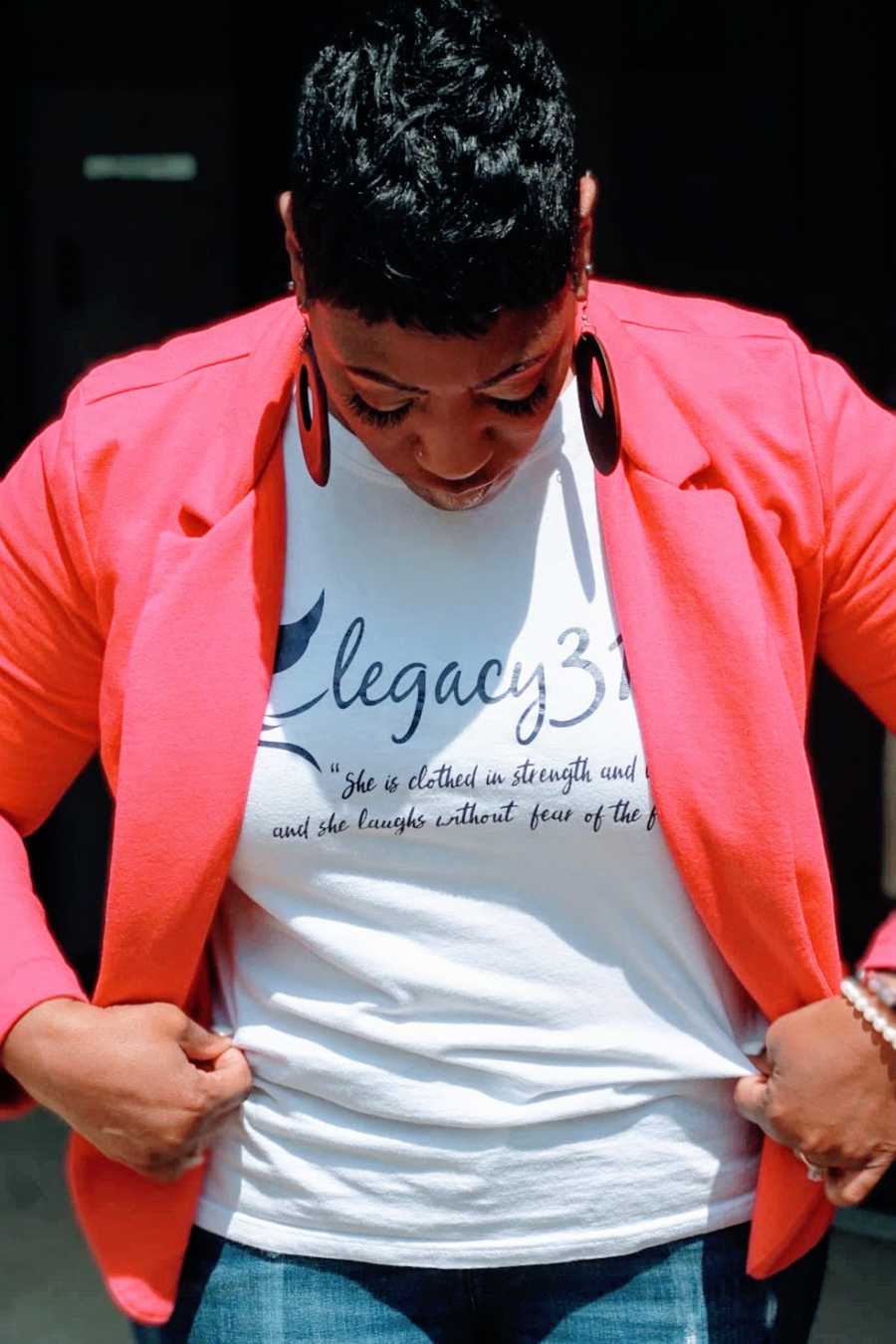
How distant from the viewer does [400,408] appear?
152 cm

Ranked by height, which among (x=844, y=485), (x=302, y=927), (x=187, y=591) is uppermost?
(x=844, y=485)

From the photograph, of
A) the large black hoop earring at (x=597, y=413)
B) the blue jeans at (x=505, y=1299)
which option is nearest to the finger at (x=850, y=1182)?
the blue jeans at (x=505, y=1299)

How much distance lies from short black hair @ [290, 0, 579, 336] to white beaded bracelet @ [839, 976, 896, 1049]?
66cm

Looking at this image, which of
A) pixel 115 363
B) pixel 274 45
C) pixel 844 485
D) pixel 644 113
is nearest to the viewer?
pixel 844 485

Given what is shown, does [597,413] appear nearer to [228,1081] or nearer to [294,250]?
[294,250]

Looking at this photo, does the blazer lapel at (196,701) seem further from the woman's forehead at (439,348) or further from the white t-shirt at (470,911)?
the woman's forehead at (439,348)

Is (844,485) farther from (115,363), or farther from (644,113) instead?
(644,113)

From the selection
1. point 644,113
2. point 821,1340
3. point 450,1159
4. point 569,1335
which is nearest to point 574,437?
point 450,1159

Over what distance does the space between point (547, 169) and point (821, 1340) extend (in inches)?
101

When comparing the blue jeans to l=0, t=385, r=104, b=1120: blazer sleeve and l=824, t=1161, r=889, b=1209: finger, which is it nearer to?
l=824, t=1161, r=889, b=1209: finger

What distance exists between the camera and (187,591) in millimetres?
1648

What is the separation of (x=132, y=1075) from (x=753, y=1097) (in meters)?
0.55

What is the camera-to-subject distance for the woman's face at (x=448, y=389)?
1.46 m

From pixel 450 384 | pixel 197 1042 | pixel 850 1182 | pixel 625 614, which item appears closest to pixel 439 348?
pixel 450 384
